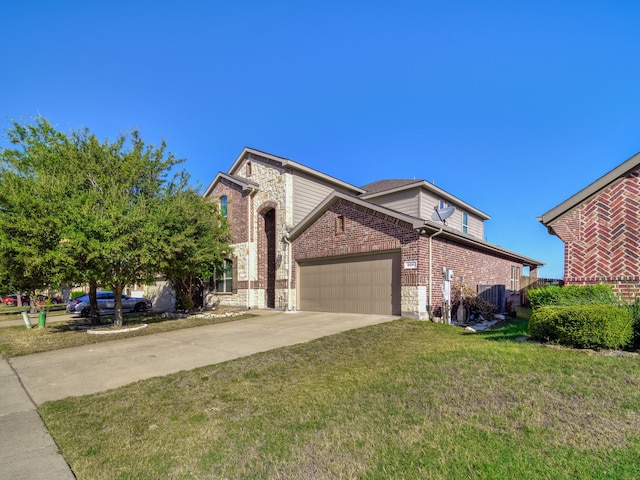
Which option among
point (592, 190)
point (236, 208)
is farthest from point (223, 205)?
point (592, 190)

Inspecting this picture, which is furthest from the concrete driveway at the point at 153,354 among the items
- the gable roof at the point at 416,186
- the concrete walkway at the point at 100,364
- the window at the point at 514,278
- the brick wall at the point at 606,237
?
the window at the point at 514,278

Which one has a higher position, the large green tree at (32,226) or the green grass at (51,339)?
the large green tree at (32,226)

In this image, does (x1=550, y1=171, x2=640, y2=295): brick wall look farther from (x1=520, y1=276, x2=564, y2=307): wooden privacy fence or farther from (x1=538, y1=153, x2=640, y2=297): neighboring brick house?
(x1=520, y1=276, x2=564, y2=307): wooden privacy fence

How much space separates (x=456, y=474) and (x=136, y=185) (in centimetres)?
1418

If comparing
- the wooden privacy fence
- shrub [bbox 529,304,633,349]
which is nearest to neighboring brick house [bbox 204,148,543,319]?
the wooden privacy fence

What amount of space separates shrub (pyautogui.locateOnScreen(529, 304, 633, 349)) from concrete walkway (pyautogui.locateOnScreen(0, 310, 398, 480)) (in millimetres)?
5394

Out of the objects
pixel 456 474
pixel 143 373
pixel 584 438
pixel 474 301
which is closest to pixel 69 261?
pixel 143 373

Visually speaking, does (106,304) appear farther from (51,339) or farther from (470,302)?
(470,302)

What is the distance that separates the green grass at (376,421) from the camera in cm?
326

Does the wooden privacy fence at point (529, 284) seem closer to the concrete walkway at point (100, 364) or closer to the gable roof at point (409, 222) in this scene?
the gable roof at point (409, 222)

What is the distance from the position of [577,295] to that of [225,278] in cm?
1665

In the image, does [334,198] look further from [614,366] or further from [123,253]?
[614,366]

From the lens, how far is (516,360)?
5.93m

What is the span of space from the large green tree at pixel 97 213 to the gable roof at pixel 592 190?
12.0 meters
